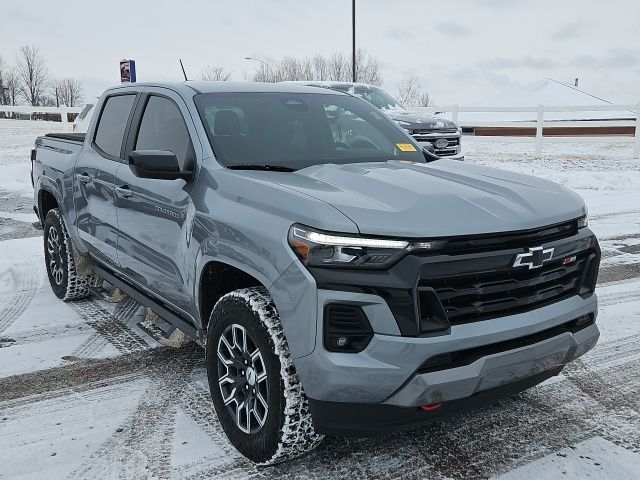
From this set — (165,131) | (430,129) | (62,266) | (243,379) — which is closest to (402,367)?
(243,379)

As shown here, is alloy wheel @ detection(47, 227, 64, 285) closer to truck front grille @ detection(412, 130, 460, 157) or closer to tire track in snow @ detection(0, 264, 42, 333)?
tire track in snow @ detection(0, 264, 42, 333)

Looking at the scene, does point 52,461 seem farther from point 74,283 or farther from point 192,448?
point 74,283

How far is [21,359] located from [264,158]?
224 centimetres

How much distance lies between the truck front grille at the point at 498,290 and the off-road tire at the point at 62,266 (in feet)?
12.5

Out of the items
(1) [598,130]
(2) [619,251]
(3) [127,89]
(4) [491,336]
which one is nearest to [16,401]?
(3) [127,89]

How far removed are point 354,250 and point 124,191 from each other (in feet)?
6.90

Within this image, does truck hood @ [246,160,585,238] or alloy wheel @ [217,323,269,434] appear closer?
truck hood @ [246,160,585,238]

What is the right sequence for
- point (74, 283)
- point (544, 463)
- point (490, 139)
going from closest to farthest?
point (544, 463)
point (74, 283)
point (490, 139)

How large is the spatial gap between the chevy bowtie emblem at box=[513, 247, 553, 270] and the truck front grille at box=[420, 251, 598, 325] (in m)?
0.03

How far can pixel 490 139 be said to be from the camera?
22891 mm

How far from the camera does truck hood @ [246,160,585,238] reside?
257 cm

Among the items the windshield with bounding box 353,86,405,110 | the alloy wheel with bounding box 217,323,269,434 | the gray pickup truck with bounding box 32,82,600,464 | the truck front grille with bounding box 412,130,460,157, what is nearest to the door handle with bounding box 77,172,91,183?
the gray pickup truck with bounding box 32,82,600,464

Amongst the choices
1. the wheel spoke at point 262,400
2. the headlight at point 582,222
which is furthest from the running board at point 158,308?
the headlight at point 582,222

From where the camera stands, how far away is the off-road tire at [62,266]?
17.8 ft
